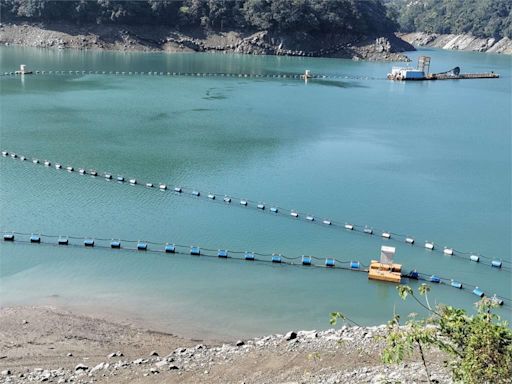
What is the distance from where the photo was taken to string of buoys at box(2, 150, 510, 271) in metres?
32.1

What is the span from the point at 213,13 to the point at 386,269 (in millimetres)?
111272

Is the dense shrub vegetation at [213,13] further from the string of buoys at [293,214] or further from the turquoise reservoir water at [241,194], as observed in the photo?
the string of buoys at [293,214]

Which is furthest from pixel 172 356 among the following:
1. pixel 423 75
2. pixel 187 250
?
pixel 423 75

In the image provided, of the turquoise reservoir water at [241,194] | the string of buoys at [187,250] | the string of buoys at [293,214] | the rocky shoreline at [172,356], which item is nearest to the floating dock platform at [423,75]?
the turquoise reservoir water at [241,194]

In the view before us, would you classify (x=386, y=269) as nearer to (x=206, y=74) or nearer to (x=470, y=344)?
(x=470, y=344)

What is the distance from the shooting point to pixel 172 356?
65.7 ft

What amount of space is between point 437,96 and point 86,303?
74843 mm

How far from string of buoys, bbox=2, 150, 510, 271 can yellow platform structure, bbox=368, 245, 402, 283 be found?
4903 millimetres

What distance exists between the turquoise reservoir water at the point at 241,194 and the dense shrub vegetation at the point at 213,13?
150 ft

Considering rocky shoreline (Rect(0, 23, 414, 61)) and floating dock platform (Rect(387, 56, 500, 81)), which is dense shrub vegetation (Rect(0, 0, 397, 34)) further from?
floating dock platform (Rect(387, 56, 500, 81))

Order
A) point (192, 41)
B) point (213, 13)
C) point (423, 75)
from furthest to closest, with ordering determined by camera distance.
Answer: point (213, 13), point (192, 41), point (423, 75)

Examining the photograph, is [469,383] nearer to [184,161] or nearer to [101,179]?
[101,179]

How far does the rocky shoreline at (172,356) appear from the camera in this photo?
59.4ft

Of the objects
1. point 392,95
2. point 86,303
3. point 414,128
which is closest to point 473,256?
point 86,303
